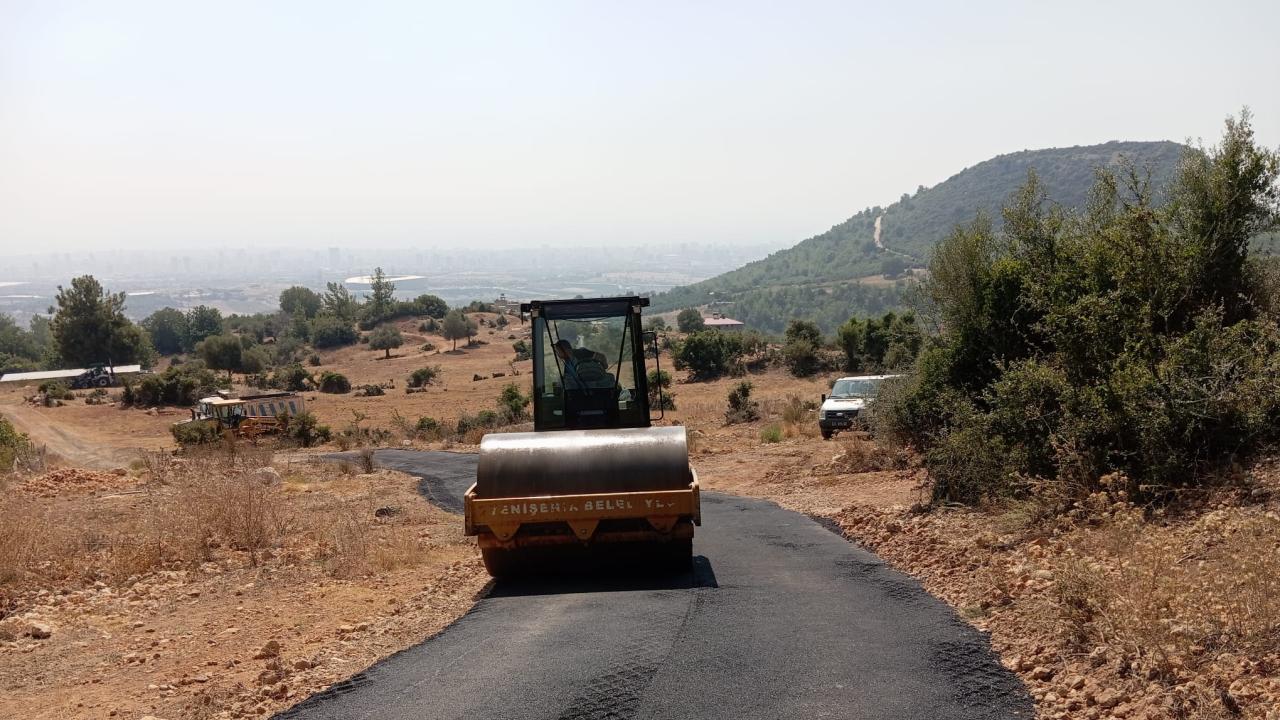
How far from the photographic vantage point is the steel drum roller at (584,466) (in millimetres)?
9805

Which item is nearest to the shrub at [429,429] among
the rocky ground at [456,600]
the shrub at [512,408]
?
the shrub at [512,408]

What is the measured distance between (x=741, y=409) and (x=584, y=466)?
25.7 m

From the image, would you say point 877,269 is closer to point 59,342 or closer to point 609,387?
point 59,342

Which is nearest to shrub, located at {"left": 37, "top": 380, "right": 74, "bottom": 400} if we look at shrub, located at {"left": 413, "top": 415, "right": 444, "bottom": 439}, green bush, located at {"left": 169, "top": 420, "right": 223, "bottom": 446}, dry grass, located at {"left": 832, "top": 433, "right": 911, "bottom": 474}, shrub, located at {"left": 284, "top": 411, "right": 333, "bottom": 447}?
green bush, located at {"left": 169, "top": 420, "right": 223, "bottom": 446}

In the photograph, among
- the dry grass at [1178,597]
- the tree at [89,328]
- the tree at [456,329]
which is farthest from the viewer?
the tree at [456,329]

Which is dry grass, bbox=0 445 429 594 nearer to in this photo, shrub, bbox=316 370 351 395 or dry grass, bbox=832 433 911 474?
dry grass, bbox=832 433 911 474

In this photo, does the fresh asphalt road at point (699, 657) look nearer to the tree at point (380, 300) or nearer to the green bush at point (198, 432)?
the green bush at point (198, 432)

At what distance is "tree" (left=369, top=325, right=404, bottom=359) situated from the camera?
3583 inches

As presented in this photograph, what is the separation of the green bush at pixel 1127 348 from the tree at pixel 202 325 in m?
119

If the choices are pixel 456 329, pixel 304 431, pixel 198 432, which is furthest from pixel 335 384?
pixel 198 432

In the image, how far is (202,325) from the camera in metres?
125

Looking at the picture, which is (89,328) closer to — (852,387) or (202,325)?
(202,325)

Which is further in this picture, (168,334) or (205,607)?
(168,334)

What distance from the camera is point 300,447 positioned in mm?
38250
